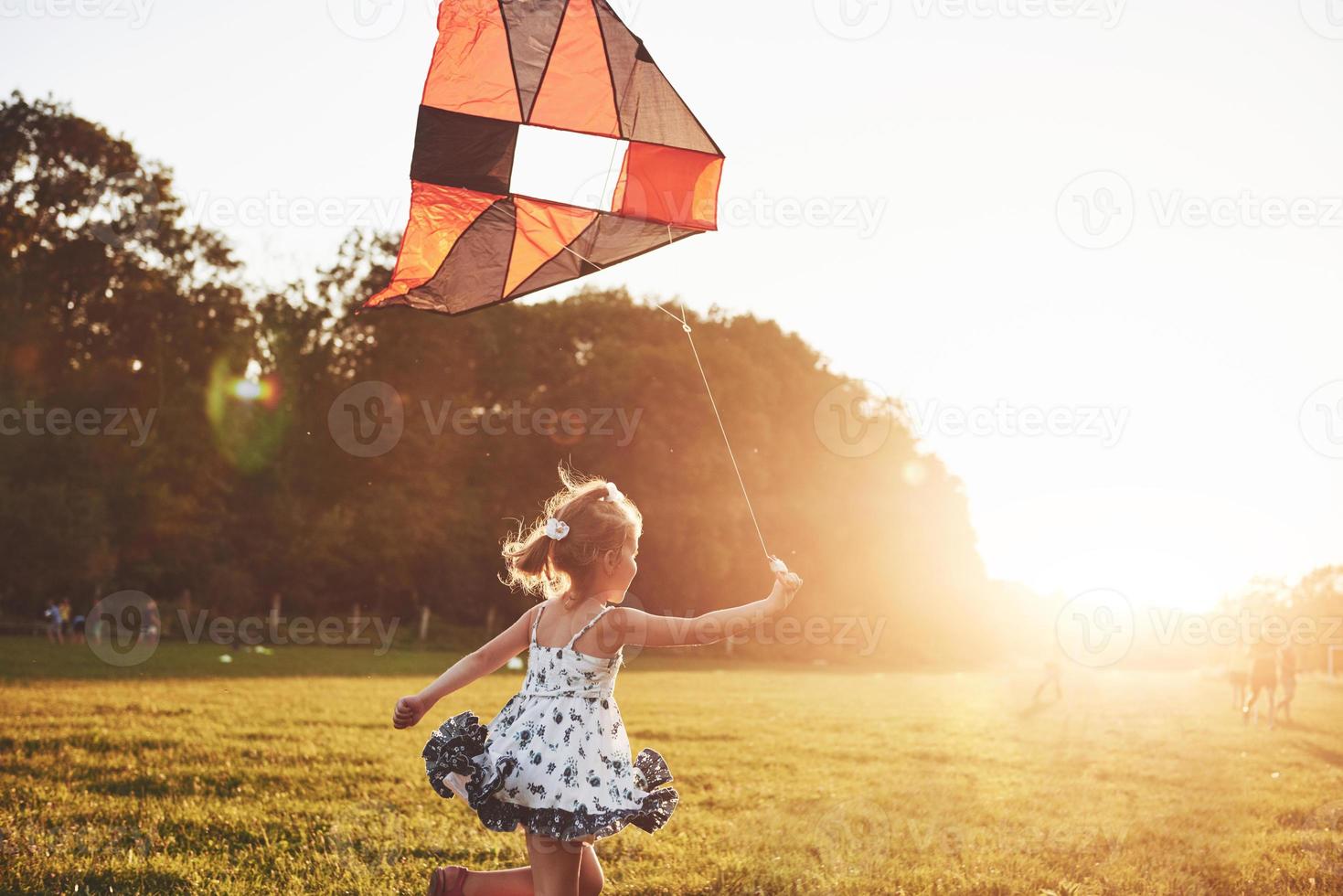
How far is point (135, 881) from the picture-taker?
16.2ft

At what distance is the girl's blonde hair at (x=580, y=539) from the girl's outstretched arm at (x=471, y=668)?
18cm

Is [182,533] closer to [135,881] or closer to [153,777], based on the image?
[153,777]

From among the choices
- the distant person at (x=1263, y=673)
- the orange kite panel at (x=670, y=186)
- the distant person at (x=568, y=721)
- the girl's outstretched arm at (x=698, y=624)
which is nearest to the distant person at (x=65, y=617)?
the orange kite panel at (x=670, y=186)

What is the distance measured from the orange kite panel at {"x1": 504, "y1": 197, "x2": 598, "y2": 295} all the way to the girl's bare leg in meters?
3.00

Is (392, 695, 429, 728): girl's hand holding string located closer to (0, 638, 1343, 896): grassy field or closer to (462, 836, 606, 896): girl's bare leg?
(462, 836, 606, 896): girl's bare leg

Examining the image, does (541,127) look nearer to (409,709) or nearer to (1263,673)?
(409,709)

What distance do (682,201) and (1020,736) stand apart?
1245cm

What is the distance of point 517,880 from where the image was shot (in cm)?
398

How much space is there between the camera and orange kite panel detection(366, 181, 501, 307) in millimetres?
5121

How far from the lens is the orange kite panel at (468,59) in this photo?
192 inches

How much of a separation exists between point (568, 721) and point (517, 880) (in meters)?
0.72

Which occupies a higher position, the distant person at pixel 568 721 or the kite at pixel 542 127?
the kite at pixel 542 127

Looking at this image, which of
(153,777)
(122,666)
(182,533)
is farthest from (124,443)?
(153,777)

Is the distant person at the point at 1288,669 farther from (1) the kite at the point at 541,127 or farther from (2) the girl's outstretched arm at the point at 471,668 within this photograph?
(2) the girl's outstretched arm at the point at 471,668
